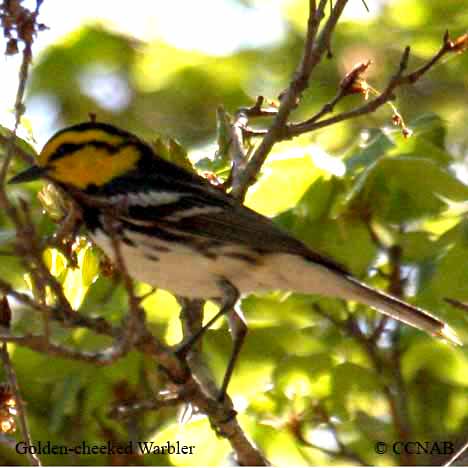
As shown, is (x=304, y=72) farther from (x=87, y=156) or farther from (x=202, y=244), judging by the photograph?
(x=87, y=156)

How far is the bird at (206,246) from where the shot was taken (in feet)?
13.4

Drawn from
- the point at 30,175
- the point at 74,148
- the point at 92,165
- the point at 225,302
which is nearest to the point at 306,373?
the point at 225,302

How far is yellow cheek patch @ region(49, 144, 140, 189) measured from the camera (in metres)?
4.34

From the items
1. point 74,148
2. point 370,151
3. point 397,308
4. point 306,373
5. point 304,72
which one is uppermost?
point 370,151

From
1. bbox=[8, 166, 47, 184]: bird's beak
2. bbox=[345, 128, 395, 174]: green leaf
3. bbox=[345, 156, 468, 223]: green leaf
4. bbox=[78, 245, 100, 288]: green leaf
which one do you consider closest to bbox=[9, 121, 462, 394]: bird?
bbox=[8, 166, 47, 184]: bird's beak

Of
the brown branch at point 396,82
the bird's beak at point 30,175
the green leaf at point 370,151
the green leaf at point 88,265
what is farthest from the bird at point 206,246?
the green leaf at point 370,151

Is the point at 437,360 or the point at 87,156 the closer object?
the point at 87,156

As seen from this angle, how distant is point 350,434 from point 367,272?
2.69 feet

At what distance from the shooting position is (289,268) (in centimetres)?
426

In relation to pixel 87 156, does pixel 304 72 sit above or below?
below

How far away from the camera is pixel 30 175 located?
408 cm

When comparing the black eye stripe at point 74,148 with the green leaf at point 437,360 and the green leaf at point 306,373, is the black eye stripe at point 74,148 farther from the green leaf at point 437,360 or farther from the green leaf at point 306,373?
the green leaf at point 437,360

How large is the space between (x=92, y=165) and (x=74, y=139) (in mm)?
148

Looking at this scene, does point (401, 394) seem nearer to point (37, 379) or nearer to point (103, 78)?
point (37, 379)
